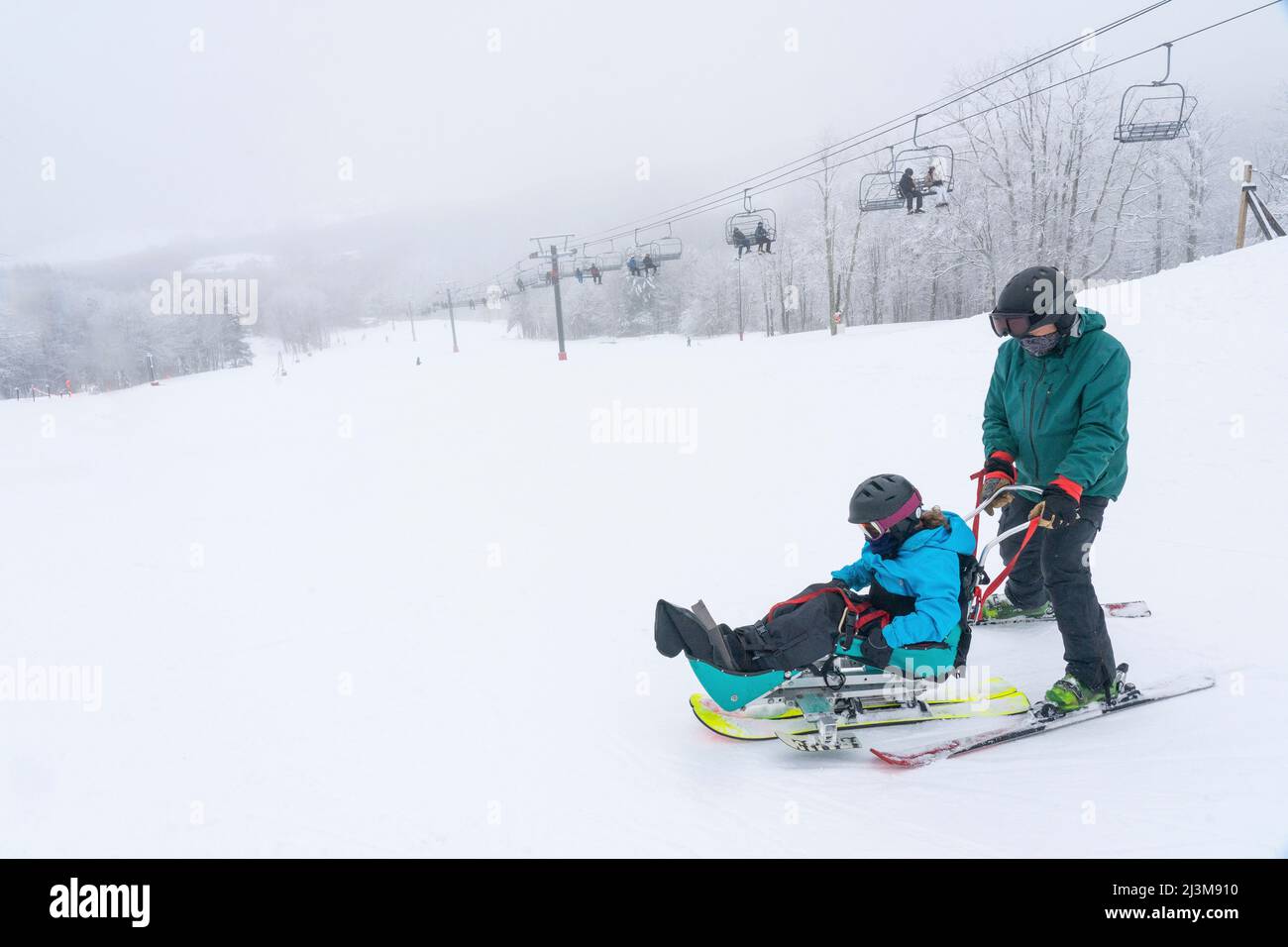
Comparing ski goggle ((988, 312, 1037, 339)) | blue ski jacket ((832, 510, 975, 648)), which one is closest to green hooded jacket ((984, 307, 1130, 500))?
ski goggle ((988, 312, 1037, 339))

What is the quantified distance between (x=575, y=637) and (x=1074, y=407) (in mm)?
3508

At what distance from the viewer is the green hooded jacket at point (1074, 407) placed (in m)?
3.41

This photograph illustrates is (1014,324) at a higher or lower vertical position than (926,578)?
higher

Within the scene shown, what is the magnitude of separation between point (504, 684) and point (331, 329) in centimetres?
5519

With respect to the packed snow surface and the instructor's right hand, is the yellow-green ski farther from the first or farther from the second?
the instructor's right hand

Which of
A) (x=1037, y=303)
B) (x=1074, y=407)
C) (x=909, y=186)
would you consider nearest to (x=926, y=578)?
(x=1074, y=407)

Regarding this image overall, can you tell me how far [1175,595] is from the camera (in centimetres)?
498

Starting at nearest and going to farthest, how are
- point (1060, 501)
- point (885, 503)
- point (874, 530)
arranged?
point (1060, 501) → point (885, 503) → point (874, 530)

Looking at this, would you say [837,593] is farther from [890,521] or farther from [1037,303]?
[1037,303]

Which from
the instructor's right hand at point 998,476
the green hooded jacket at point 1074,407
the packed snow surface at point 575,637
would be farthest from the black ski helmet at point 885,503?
the packed snow surface at point 575,637

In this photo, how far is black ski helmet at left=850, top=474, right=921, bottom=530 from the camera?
134 inches

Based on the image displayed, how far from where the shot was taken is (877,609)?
11.4 feet

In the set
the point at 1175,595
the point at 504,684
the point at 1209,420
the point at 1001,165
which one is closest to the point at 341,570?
the point at 504,684

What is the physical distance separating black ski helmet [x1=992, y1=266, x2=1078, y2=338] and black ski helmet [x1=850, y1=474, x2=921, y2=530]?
0.94 meters
